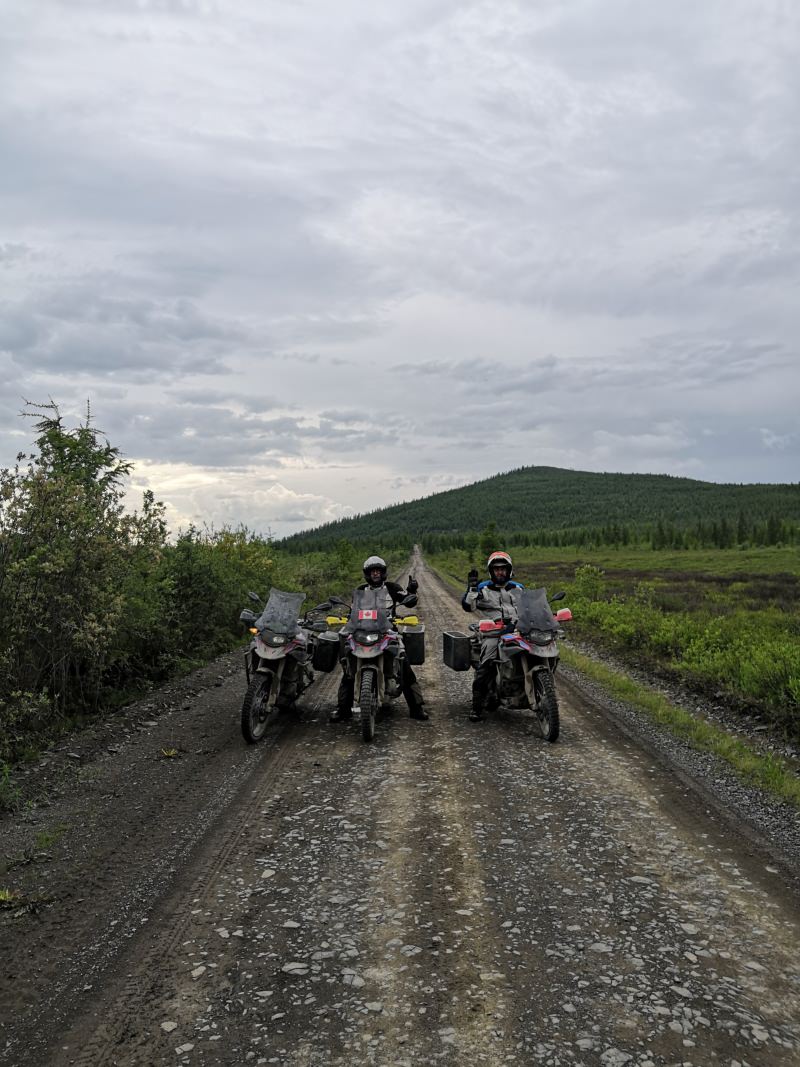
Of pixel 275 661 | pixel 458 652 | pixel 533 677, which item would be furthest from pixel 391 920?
pixel 458 652

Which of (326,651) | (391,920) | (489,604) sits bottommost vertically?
(391,920)

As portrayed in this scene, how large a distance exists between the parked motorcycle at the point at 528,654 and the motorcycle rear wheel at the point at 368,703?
1.79 meters

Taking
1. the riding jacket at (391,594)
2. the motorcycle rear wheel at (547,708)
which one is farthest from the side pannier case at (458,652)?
the motorcycle rear wheel at (547,708)

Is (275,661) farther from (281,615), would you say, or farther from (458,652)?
(458,652)

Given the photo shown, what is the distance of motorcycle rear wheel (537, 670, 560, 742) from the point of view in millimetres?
8508

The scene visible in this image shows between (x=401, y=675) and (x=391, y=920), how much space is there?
17.9ft

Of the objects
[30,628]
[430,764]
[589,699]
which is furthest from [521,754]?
[30,628]

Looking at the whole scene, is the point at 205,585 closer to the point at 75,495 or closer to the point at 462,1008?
the point at 75,495

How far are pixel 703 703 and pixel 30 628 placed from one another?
946 centimetres

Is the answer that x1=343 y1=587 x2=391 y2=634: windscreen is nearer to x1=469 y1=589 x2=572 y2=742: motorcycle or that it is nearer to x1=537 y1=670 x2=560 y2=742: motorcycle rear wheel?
x1=469 y1=589 x2=572 y2=742: motorcycle

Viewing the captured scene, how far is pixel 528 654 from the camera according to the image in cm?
931

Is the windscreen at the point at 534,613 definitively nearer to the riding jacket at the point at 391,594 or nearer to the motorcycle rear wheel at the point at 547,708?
the motorcycle rear wheel at the point at 547,708

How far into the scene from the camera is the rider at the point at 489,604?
982 cm

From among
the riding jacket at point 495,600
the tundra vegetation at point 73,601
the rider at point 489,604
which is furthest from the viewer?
the riding jacket at point 495,600
